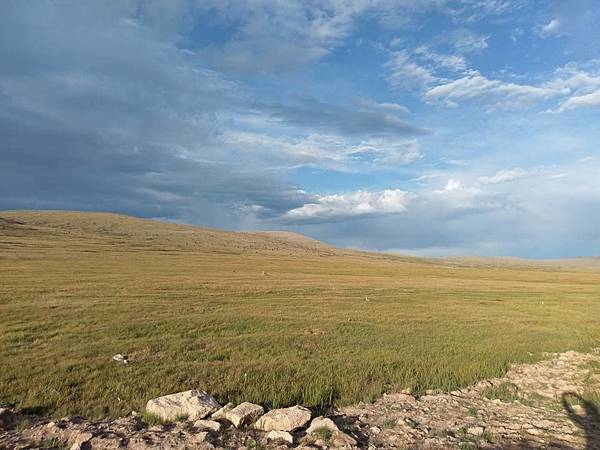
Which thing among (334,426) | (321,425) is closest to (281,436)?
(321,425)

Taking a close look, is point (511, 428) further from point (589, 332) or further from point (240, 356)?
point (589, 332)

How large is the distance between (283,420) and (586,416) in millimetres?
7612

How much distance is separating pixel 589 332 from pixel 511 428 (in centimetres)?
1949

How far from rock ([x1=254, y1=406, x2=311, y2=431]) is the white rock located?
0.82 meters

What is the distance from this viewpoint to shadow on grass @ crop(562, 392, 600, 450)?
378 inches

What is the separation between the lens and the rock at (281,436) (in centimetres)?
885

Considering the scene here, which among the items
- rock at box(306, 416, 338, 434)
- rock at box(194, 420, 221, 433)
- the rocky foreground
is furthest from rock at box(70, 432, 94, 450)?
rock at box(306, 416, 338, 434)

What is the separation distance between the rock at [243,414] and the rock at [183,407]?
1.61 feet

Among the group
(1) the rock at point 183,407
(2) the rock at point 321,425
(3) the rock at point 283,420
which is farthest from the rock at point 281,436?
(1) the rock at point 183,407

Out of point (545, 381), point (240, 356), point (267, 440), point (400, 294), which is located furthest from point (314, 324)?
point (400, 294)

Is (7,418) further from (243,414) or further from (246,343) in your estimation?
(246,343)

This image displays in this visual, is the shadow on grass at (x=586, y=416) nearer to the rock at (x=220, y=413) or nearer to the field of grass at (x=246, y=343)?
the field of grass at (x=246, y=343)

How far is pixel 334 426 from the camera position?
365 inches

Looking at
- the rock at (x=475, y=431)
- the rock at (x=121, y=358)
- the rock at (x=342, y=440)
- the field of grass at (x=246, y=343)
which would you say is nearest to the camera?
the rock at (x=342, y=440)
